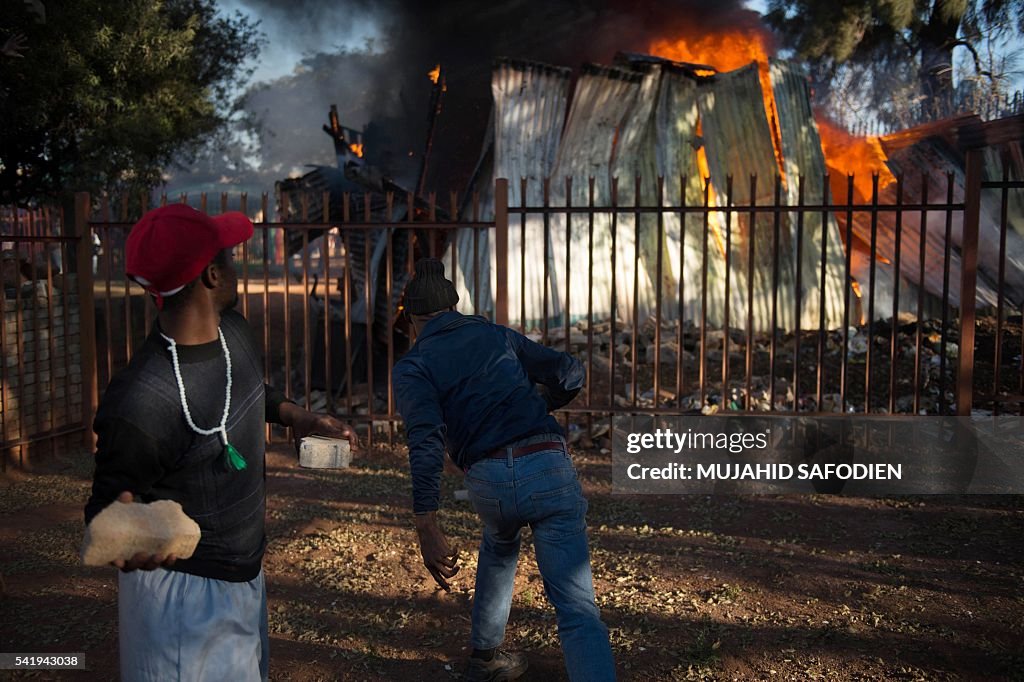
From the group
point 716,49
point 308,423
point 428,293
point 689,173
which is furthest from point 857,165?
point 308,423

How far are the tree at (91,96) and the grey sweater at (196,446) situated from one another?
1061cm

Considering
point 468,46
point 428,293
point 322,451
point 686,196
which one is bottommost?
point 322,451

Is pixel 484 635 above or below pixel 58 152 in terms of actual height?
below

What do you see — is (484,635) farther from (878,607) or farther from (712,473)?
(712,473)

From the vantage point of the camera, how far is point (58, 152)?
13258 millimetres

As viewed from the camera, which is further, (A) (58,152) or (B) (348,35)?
(B) (348,35)

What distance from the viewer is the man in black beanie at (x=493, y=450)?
3.13 m

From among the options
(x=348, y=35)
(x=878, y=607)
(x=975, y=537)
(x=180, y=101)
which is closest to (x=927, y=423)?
(x=975, y=537)

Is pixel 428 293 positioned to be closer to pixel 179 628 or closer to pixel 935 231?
pixel 179 628

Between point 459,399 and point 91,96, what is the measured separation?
11.1m

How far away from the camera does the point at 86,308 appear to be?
25.8 feet

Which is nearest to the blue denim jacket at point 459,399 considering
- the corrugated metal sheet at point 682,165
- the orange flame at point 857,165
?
the corrugated metal sheet at point 682,165

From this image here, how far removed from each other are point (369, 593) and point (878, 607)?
2.84 metres

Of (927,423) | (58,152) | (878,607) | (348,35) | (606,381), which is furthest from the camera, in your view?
(348,35)
